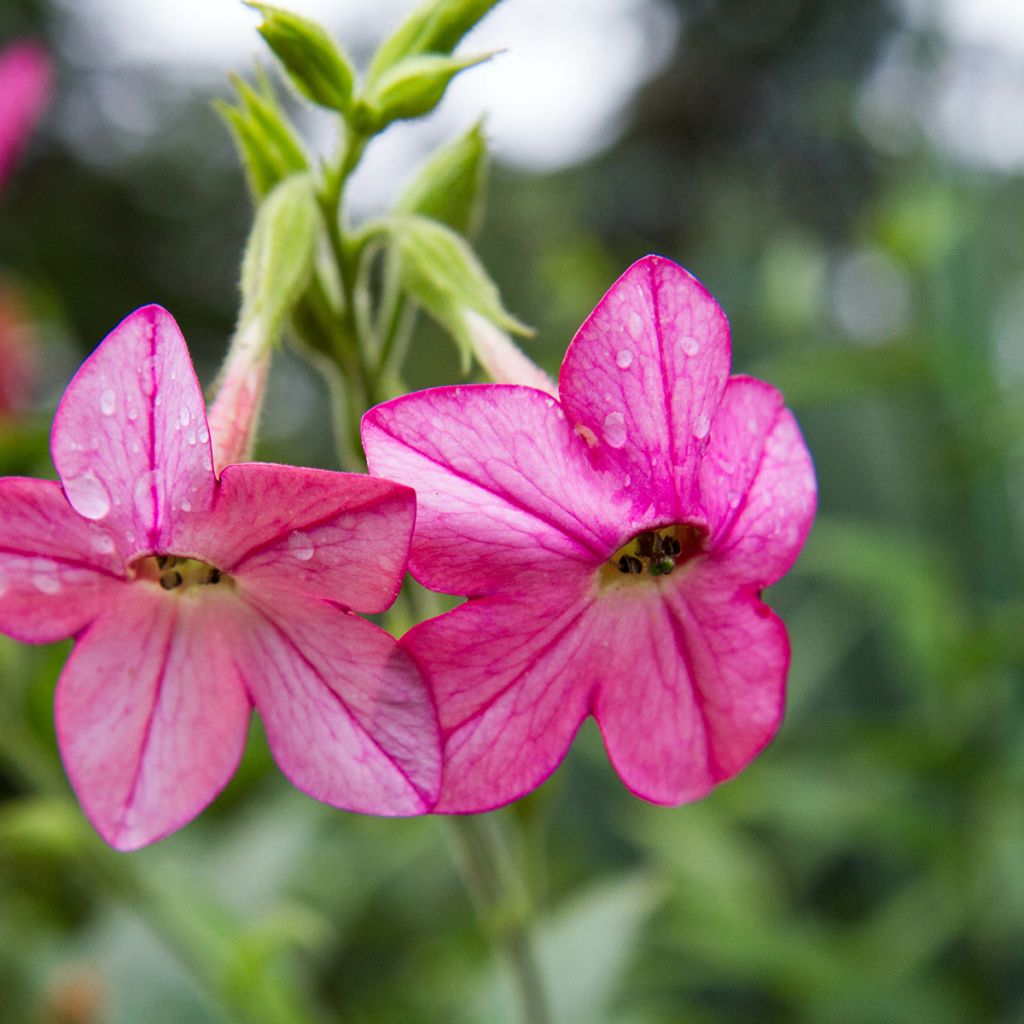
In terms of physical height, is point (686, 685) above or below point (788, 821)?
above

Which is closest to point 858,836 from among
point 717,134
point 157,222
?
point 717,134

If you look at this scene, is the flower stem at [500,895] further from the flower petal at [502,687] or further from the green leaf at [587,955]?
the flower petal at [502,687]

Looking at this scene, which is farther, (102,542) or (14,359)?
(14,359)

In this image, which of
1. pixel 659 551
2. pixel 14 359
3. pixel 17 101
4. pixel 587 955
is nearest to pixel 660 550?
pixel 659 551

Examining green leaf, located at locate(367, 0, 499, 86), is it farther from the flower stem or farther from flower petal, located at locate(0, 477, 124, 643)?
the flower stem

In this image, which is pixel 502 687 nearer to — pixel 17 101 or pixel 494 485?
pixel 494 485

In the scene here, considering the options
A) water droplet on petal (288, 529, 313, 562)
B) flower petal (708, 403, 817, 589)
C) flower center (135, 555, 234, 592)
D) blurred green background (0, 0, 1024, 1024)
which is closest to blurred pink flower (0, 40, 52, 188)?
blurred green background (0, 0, 1024, 1024)
